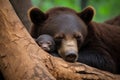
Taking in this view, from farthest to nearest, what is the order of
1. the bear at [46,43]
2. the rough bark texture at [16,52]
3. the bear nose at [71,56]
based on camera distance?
the bear at [46,43] → the bear nose at [71,56] → the rough bark texture at [16,52]

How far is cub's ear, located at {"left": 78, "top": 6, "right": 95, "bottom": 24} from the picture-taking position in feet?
25.1

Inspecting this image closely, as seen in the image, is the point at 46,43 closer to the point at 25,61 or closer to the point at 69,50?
the point at 69,50

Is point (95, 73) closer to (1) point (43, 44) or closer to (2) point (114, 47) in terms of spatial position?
(1) point (43, 44)

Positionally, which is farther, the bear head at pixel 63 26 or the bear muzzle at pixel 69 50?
the bear head at pixel 63 26

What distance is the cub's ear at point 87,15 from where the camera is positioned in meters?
7.66

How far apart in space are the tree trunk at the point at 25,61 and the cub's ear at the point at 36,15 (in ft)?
3.71

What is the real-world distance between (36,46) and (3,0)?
0.75 meters

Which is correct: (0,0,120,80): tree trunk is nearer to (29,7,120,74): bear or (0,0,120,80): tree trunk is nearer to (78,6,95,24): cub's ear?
(29,7,120,74): bear

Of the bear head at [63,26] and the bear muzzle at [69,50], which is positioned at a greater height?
the bear head at [63,26]

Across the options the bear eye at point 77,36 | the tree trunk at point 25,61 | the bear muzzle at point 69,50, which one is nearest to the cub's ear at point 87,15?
the bear eye at point 77,36

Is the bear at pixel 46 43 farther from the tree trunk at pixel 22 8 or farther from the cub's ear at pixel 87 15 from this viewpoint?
the tree trunk at pixel 22 8

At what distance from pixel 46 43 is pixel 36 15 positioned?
852mm

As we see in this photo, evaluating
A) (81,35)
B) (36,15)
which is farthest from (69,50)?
(36,15)

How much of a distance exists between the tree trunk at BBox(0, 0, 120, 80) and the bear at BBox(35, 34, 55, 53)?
16.6 inches
